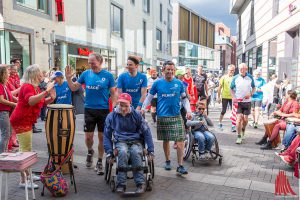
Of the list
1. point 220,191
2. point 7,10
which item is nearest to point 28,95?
point 220,191

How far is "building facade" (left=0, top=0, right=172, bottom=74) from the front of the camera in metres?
14.4

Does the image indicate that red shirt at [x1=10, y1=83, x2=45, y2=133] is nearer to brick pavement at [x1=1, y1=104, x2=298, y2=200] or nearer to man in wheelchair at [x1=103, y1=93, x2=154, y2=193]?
brick pavement at [x1=1, y1=104, x2=298, y2=200]

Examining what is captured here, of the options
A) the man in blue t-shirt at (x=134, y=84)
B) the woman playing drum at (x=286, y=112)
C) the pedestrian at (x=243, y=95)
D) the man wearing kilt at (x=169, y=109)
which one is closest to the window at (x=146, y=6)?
the pedestrian at (x=243, y=95)

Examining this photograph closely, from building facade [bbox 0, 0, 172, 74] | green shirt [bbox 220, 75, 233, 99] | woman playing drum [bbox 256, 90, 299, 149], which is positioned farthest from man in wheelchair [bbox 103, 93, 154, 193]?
building facade [bbox 0, 0, 172, 74]

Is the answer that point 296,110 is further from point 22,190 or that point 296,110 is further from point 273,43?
point 273,43

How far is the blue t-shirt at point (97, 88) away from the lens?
17.0 ft

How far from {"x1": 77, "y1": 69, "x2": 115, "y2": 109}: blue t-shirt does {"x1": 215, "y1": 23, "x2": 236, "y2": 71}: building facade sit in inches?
4151

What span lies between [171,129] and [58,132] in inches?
70.8

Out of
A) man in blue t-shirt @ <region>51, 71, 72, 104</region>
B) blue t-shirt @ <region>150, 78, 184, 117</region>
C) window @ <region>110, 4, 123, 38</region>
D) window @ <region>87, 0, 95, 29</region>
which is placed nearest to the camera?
blue t-shirt @ <region>150, 78, 184, 117</region>

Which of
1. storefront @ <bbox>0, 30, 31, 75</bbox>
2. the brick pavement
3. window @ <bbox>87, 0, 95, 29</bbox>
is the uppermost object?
window @ <bbox>87, 0, 95, 29</bbox>

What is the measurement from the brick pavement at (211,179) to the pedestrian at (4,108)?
0.65 metres

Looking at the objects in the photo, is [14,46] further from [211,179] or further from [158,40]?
[158,40]

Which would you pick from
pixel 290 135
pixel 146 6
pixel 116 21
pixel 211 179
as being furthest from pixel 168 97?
pixel 146 6

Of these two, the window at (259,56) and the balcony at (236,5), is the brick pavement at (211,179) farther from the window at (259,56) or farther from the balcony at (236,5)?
the balcony at (236,5)
